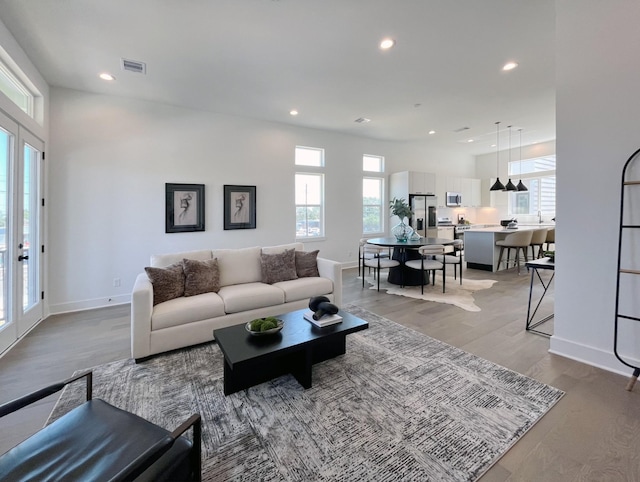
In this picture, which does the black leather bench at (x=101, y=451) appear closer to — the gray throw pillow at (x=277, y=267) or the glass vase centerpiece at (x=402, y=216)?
the gray throw pillow at (x=277, y=267)

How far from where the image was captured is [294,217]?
6.08 m

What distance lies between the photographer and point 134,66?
11.5ft

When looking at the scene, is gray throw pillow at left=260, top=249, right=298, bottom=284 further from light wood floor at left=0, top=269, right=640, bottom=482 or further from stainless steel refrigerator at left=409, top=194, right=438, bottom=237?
stainless steel refrigerator at left=409, top=194, right=438, bottom=237

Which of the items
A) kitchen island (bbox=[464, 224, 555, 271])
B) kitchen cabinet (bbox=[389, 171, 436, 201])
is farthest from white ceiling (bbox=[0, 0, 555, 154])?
kitchen island (bbox=[464, 224, 555, 271])

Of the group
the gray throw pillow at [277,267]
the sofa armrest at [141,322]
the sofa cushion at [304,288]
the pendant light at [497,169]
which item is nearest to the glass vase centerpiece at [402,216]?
the sofa cushion at [304,288]

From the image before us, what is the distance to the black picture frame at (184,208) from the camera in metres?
4.75

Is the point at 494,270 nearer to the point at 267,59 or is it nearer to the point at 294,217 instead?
the point at 294,217

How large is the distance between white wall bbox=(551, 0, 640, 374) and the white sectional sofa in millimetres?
2419

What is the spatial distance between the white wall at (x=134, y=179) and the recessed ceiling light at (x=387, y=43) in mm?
3039

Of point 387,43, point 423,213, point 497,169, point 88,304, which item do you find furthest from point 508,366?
point 497,169

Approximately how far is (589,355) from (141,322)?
3.99 meters

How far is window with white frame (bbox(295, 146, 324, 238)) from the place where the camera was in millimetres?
6258

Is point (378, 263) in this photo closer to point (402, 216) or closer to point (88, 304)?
point (402, 216)

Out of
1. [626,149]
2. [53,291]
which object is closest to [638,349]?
[626,149]
